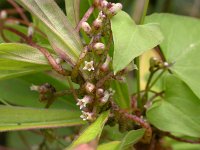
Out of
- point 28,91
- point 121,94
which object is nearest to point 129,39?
point 121,94

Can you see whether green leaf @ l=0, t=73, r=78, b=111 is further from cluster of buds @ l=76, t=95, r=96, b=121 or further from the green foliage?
cluster of buds @ l=76, t=95, r=96, b=121

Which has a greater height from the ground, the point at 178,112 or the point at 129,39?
the point at 129,39

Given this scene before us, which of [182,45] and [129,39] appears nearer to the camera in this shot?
[129,39]

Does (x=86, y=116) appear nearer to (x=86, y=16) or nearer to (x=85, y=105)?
(x=85, y=105)

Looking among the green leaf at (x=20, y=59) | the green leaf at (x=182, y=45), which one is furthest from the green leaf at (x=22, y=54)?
the green leaf at (x=182, y=45)

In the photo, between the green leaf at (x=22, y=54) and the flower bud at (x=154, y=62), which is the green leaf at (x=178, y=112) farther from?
the green leaf at (x=22, y=54)

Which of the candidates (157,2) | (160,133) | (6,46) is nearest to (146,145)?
(160,133)
